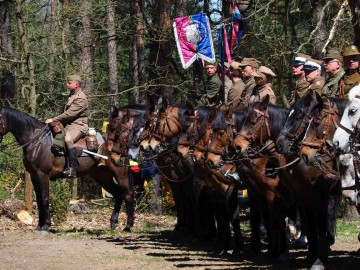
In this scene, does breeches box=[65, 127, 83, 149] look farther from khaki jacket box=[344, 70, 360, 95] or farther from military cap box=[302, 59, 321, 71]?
khaki jacket box=[344, 70, 360, 95]

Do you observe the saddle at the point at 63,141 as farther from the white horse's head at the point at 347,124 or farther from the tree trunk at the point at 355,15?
the white horse's head at the point at 347,124

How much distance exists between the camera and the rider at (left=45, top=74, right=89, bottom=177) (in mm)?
16688

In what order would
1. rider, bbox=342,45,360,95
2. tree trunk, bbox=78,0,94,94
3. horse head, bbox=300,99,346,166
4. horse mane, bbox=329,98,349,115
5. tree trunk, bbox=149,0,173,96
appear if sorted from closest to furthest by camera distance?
horse head, bbox=300,99,346,166 → horse mane, bbox=329,98,349,115 → rider, bbox=342,45,360,95 → tree trunk, bbox=78,0,94,94 → tree trunk, bbox=149,0,173,96

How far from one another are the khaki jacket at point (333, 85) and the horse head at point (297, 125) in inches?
77.6

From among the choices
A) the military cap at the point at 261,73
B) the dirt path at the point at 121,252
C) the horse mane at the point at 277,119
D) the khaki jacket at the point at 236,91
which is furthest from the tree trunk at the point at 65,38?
the horse mane at the point at 277,119

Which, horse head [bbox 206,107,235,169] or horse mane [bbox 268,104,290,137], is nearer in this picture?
horse mane [bbox 268,104,290,137]

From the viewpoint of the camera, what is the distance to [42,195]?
55.2ft

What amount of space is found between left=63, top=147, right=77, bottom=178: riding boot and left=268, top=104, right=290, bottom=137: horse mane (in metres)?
6.28

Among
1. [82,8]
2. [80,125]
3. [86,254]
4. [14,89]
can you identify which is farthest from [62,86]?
[86,254]

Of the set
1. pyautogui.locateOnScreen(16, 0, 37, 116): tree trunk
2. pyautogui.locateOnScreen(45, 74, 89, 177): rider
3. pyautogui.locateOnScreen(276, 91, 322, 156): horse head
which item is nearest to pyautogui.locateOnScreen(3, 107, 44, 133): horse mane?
pyautogui.locateOnScreen(45, 74, 89, 177): rider

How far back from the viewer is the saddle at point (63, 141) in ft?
54.6

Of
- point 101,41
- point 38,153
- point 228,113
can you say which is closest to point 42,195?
point 38,153

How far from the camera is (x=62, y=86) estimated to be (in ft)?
80.4

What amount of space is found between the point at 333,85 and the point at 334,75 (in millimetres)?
154
